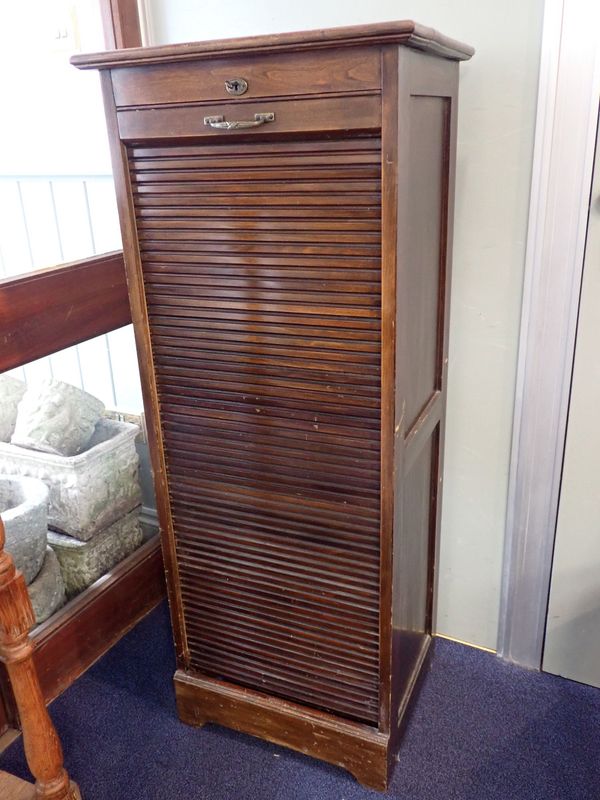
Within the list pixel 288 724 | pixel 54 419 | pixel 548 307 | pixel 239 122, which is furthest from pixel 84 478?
pixel 548 307

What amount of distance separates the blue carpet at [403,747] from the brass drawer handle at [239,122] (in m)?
1.38

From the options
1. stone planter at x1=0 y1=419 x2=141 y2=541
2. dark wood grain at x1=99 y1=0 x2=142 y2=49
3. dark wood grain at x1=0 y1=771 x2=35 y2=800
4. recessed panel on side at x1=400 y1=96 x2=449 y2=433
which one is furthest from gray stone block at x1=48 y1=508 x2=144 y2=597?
dark wood grain at x1=99 y1=0 x2=142 y2=49

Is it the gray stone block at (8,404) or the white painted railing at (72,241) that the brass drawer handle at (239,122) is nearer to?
the white painted railing at (72,241)

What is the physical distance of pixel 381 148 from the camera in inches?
43.3

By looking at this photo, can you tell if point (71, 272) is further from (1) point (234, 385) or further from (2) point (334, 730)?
(2) point (334, 730)

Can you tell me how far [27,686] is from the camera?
1347 millimetres

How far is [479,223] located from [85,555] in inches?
53.9

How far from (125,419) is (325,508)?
106 cm

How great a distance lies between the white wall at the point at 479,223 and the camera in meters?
1.45

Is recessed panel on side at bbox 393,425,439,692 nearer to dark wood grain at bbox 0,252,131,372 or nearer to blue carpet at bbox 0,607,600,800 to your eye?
blue carpet at bbox 0,607,600,800

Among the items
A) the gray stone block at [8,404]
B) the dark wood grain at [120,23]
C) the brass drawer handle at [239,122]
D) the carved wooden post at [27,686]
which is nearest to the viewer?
the brass drawer handle at [239,122]

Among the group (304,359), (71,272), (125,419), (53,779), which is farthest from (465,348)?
(53,779)

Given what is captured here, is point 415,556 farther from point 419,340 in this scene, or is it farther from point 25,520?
point 25,520

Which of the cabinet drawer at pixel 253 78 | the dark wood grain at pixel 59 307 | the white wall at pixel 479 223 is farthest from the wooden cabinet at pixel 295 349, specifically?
the dark wood grain at pixel 59 307
